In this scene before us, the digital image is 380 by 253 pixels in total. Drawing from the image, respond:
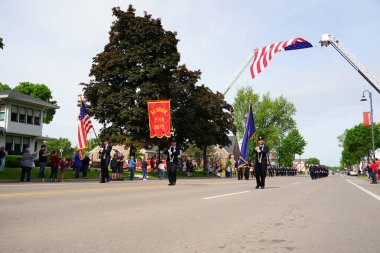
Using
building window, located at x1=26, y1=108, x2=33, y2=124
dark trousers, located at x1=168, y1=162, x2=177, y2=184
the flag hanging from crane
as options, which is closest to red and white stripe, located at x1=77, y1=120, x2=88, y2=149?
dark trousers, located at x1=168, y1=162, x2=177, y2=184

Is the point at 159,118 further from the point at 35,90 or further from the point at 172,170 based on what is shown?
the point at 35,90

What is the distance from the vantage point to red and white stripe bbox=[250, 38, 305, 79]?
32100 mm

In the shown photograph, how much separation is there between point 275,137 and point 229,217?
234 feet

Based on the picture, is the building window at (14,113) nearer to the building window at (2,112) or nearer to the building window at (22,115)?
the building window at (22,115)

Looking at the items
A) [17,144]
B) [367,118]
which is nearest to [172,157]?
[17,144]

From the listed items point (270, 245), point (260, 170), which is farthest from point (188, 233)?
point (260, 170)

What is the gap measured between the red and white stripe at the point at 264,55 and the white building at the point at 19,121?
24457 mm

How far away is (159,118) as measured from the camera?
3291 centimetres

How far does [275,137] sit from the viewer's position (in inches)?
2990

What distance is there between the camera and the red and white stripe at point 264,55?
105ft

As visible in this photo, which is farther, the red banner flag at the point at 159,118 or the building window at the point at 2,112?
the building window at the point at 2,112

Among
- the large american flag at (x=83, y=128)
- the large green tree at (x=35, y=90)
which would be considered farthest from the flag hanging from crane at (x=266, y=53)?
the large green tree at (x=35, y=90)

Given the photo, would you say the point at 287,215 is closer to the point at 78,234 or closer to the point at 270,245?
the point at 270,245

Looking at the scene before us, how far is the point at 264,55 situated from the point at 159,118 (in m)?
10.5
